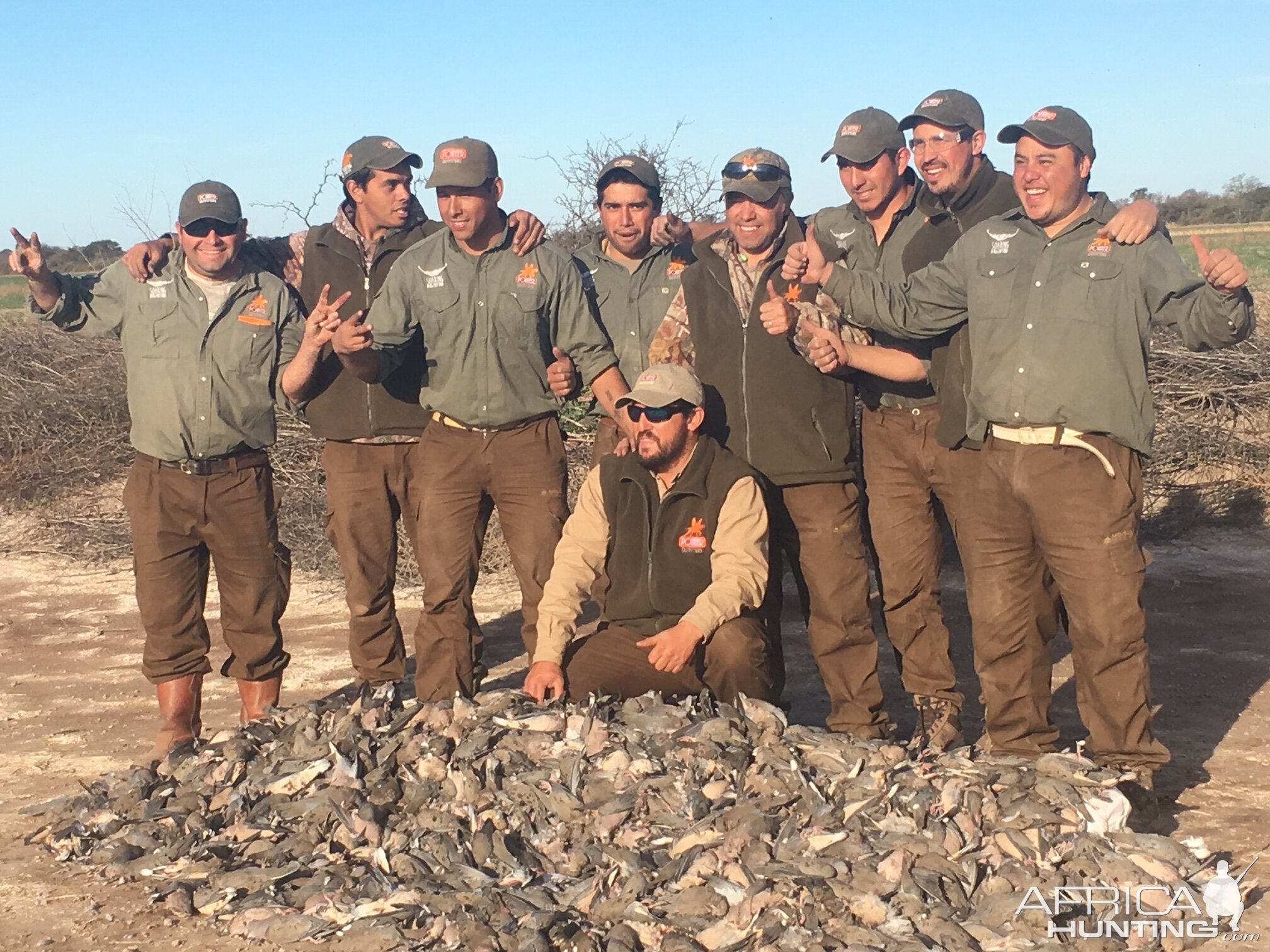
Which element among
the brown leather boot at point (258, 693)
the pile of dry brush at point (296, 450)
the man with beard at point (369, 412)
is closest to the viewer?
the brown leather boot at point (258, 693)

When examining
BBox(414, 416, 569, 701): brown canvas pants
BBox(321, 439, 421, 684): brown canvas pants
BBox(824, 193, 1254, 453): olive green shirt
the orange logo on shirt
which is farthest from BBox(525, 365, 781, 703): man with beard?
BBox(321, 439, 421, 684): brown canvas pants

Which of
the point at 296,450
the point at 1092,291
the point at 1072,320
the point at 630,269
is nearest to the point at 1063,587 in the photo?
the point at 1072,320

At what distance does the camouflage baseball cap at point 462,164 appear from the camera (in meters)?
5.76

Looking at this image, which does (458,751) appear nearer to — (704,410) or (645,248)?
(704,410)

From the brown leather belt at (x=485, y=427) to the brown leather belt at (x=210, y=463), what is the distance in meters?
0.86

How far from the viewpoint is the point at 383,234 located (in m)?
6.37

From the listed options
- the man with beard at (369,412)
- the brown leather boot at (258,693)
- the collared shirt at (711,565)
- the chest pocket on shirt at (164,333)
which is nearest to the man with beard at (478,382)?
the man with beard at (369,412)

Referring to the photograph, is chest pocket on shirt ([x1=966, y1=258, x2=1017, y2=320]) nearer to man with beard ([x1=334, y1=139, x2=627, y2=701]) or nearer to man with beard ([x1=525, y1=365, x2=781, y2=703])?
man with beard ([x1=525, y1=365, x2=781, y2=703])

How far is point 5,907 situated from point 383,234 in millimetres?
3401

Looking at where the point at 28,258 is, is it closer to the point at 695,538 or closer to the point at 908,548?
the point at 695,538

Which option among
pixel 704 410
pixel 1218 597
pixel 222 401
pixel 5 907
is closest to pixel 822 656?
pixel 704 410

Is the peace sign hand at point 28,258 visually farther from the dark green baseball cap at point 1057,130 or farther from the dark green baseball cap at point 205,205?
the dark green baseball cap at point 1057,130

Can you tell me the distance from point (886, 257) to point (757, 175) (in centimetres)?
68

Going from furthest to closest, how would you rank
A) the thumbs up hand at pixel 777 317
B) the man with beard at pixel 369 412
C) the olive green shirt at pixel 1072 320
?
the man with beard at pixel 369 412, the thumbs up hand at pixel 777 317, the olive green shirt at pixel 1072 320
